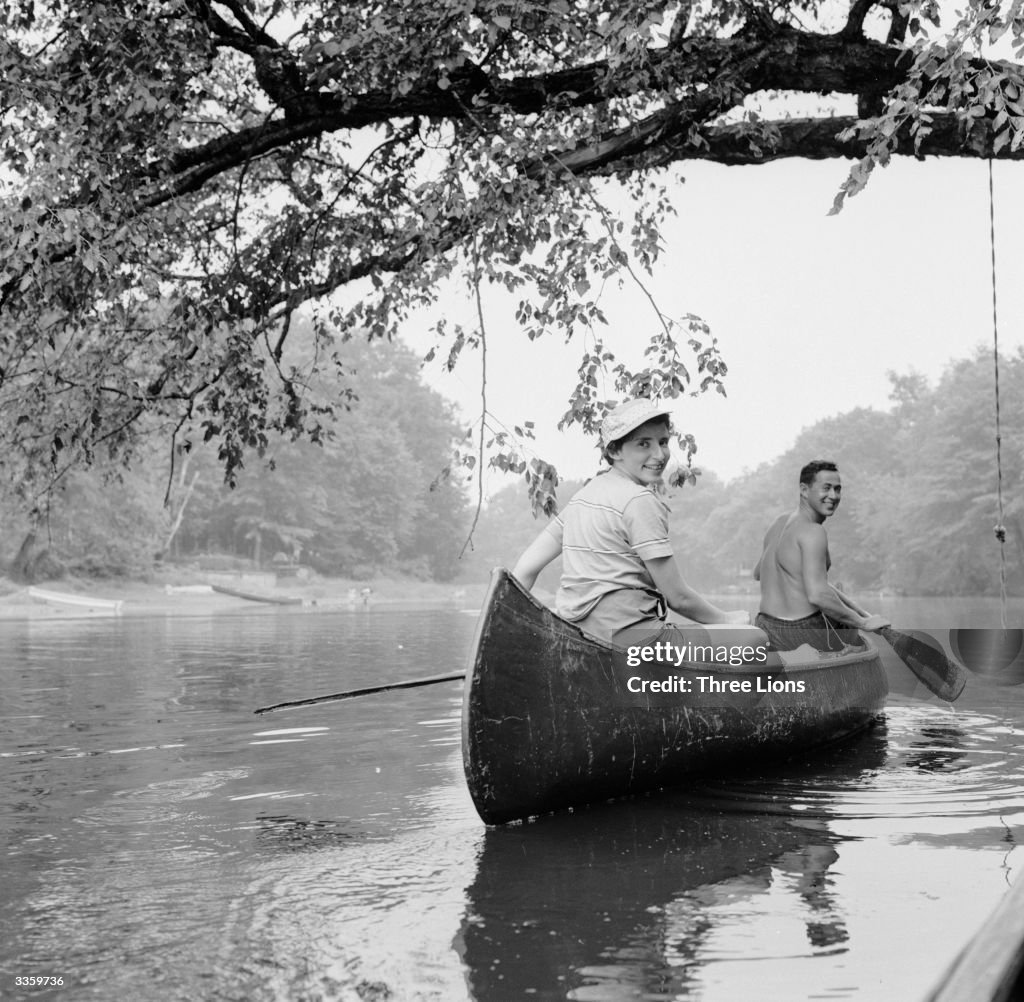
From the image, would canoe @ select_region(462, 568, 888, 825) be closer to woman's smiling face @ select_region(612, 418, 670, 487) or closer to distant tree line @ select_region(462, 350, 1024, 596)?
woman's smiling face @ select_region(612, 418, 670, 487)

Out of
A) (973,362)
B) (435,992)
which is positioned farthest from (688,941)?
(973,362)

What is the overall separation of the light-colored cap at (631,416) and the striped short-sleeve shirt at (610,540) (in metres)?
0.23

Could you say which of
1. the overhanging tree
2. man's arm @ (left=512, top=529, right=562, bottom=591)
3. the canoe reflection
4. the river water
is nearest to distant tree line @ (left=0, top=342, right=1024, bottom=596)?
the overhanging tree

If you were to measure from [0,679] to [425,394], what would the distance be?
73.0 meters

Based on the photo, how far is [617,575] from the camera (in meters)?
6.35

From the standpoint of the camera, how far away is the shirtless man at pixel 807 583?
8344 mm

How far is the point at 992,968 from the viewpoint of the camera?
2.08 meters

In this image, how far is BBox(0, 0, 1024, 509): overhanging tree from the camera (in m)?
8.33

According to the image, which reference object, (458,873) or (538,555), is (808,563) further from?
(458,873)

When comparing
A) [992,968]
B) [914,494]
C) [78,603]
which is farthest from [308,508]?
[992,968]

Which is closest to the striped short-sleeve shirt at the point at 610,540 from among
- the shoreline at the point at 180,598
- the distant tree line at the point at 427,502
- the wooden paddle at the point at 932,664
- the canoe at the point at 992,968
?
the wooden paddle at the point at 932,664

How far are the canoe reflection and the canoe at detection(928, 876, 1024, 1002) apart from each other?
1.45m

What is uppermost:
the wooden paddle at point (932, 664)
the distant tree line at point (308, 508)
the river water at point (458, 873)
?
the distant tree line at point (308, 508)

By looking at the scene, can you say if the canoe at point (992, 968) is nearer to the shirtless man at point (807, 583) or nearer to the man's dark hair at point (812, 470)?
the shirtless man at point (807, 583)
